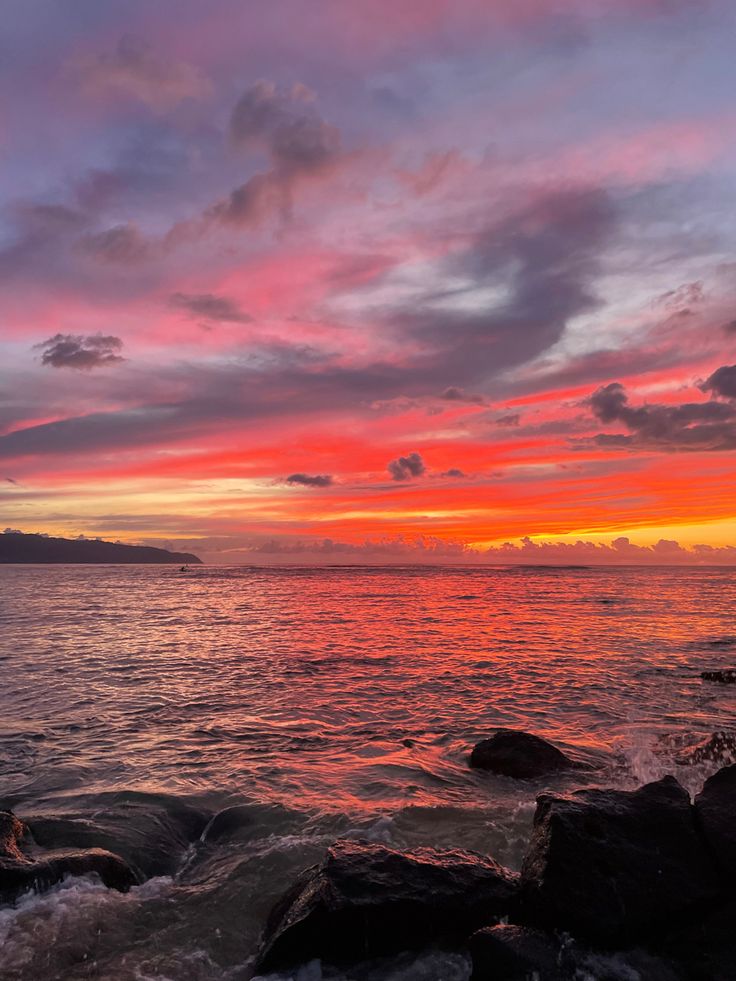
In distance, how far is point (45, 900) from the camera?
7.70 metres

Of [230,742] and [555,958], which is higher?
[555,958]

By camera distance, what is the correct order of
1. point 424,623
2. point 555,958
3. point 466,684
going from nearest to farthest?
point 555,958, point 466,684, point 424,623

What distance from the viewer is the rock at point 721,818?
711 cm

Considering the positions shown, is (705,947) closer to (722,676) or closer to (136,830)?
(136,830)

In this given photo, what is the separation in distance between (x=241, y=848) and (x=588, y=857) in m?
5.76

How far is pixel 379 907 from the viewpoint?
670 cm

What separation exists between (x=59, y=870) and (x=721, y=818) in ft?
28.9

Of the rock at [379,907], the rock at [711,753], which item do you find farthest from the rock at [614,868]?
the rock at [711,753]

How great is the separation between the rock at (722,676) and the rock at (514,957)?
68.3ft

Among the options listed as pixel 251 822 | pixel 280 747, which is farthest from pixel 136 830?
pixel 280 747

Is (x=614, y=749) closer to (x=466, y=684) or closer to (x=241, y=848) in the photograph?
(x=466, y=684)

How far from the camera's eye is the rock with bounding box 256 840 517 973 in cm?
659

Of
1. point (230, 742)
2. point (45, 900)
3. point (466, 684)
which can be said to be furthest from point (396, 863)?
point (466, 684)

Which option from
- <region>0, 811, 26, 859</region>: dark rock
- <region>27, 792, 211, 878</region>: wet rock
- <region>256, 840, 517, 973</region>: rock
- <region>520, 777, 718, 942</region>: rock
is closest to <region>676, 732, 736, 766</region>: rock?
<region>520, 777, 718, 942</region>: rock
